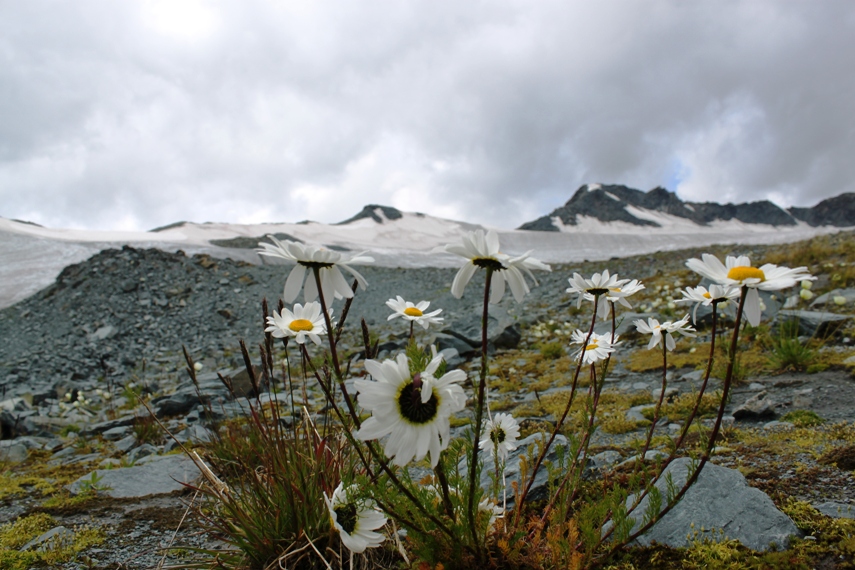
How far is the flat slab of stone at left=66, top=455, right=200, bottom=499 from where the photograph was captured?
359cm

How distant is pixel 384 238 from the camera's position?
41.2m

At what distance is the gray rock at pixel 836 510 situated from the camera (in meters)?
2.03

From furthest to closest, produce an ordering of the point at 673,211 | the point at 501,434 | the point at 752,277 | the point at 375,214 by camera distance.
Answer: the point at 673,211 < the point at 375,214 < the point at 501,434 < the point at 752,277

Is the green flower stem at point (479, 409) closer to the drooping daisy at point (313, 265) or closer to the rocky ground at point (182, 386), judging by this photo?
the drooping daisy at point (313, 265)

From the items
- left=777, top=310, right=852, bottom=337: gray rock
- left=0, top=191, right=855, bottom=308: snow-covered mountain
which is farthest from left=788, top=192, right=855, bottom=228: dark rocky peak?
left=777, top=310, right=852, bottom=337: gray rock

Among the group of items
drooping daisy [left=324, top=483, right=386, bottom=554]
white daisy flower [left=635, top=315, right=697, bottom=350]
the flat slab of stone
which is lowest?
the flat slab of stone

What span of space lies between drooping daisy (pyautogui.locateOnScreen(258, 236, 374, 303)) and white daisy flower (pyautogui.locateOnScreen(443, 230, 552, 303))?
1.04 feet

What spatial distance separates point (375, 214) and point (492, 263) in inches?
2039

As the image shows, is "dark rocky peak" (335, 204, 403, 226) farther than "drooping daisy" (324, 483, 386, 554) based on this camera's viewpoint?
Yes

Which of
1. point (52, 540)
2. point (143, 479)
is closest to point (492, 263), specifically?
point (52, 540)

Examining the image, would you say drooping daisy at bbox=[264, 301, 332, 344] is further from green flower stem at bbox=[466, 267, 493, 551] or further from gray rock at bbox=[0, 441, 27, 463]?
gray rock at bbox=[0, 441, 27, 463]

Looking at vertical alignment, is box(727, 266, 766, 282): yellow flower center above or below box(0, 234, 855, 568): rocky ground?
above

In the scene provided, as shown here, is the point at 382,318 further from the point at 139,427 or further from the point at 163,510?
the point at 163,510

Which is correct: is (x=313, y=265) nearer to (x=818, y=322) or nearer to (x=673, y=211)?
(x=818, y=322)
